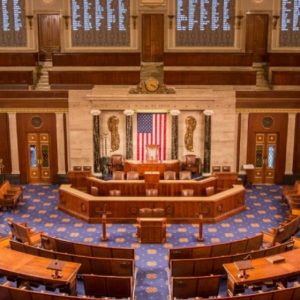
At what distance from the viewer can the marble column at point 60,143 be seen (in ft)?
60.4

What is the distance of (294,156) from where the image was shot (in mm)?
18672

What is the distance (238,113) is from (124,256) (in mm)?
8794

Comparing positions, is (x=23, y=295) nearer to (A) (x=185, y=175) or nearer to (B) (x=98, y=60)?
(A) (x=185, y=175)

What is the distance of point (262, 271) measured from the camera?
9.86 metres

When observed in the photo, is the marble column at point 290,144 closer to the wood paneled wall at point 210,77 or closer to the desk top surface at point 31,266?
the wood paneled wall at point 210,77

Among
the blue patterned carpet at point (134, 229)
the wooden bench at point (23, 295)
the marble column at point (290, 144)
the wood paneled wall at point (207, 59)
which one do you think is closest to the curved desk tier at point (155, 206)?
the blue patterned carpet at point (134, 229)

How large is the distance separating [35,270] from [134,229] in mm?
4868

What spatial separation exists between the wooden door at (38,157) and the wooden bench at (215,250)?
893 cm

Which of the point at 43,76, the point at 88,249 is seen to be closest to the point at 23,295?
the point at 88,249

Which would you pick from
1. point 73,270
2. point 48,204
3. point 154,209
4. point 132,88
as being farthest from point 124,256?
point 132,88

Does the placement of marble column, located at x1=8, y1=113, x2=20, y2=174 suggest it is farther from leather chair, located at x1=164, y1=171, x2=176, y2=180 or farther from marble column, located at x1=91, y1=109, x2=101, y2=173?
leather chair, located at x1=164, y1=171, x2=176, y2=180

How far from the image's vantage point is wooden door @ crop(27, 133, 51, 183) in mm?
18594

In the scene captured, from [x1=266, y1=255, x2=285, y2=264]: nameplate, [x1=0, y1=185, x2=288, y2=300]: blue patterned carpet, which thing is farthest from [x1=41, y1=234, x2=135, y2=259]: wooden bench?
[x1=266, y1=255, x2=285, y2=264]: nameplate

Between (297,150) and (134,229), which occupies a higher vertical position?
(297,150)
